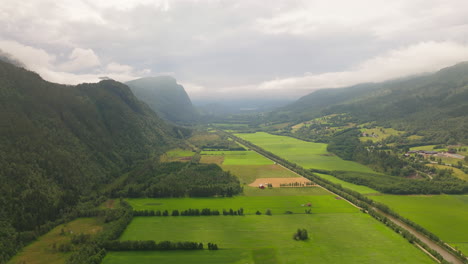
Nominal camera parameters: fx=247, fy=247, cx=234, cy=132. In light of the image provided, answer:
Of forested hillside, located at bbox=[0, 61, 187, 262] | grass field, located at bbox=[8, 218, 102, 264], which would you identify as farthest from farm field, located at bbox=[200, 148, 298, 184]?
grass field, located at bbox=[8, 218, 102, 264]

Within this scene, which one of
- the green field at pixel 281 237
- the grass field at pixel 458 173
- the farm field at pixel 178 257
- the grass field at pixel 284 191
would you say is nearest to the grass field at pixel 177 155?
the grass field at pixel 284 191

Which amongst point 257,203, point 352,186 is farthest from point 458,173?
point 257,203

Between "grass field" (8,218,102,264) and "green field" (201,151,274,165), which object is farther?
"green field" (201,151,274,165)

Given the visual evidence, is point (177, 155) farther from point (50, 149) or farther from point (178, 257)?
point (178, 257)

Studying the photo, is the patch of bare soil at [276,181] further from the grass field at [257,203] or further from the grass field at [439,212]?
the grass field at [439,212]

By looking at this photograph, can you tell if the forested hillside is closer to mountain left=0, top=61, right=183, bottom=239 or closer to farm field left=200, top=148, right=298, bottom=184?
mountain left=0, top=61, right=183, bottom=239

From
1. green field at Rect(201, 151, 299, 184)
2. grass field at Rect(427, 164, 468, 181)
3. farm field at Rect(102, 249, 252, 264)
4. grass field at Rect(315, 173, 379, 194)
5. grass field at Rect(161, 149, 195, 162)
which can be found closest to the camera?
farm field at Rect(102, 249, 252, 264)

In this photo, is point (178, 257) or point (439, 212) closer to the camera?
point (178, 257)
